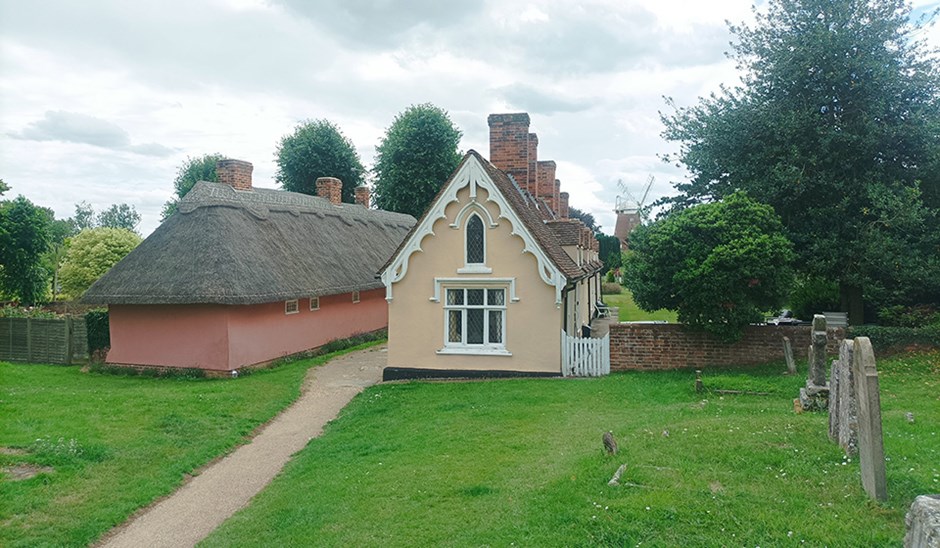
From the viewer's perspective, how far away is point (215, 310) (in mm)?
19656

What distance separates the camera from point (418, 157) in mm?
44562

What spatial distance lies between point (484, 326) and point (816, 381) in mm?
8863

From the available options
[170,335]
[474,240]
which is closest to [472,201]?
[474,240]

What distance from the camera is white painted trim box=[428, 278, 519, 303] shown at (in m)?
16.8

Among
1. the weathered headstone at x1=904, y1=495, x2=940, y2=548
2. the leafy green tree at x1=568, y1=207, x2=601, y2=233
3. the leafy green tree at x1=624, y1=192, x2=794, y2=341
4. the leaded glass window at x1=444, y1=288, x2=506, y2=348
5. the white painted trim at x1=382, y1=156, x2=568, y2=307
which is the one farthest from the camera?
the leafy green tree at x1=568, y1=207, x2=601, y2=233

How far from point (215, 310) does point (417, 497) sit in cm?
1445

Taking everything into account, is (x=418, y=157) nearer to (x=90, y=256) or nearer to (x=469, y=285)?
(x=90, y=256)

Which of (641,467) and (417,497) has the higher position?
(641,467)

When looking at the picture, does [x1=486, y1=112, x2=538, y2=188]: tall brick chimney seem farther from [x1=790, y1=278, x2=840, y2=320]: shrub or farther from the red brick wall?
[x1=790, y1=278, x2=840, y2=320]: shrub

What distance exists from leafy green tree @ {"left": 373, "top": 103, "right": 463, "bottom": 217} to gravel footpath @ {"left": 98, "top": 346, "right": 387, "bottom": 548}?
29.3m

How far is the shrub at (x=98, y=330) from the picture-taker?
22.4m

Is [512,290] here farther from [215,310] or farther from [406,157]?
[406,157]

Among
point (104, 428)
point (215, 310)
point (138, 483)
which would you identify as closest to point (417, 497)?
point (138, 483)

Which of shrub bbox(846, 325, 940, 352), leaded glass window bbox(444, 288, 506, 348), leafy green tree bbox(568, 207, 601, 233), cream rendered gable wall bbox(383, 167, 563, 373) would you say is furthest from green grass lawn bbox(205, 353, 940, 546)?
leafy green tree bbox(568, 207, 601, 233)
